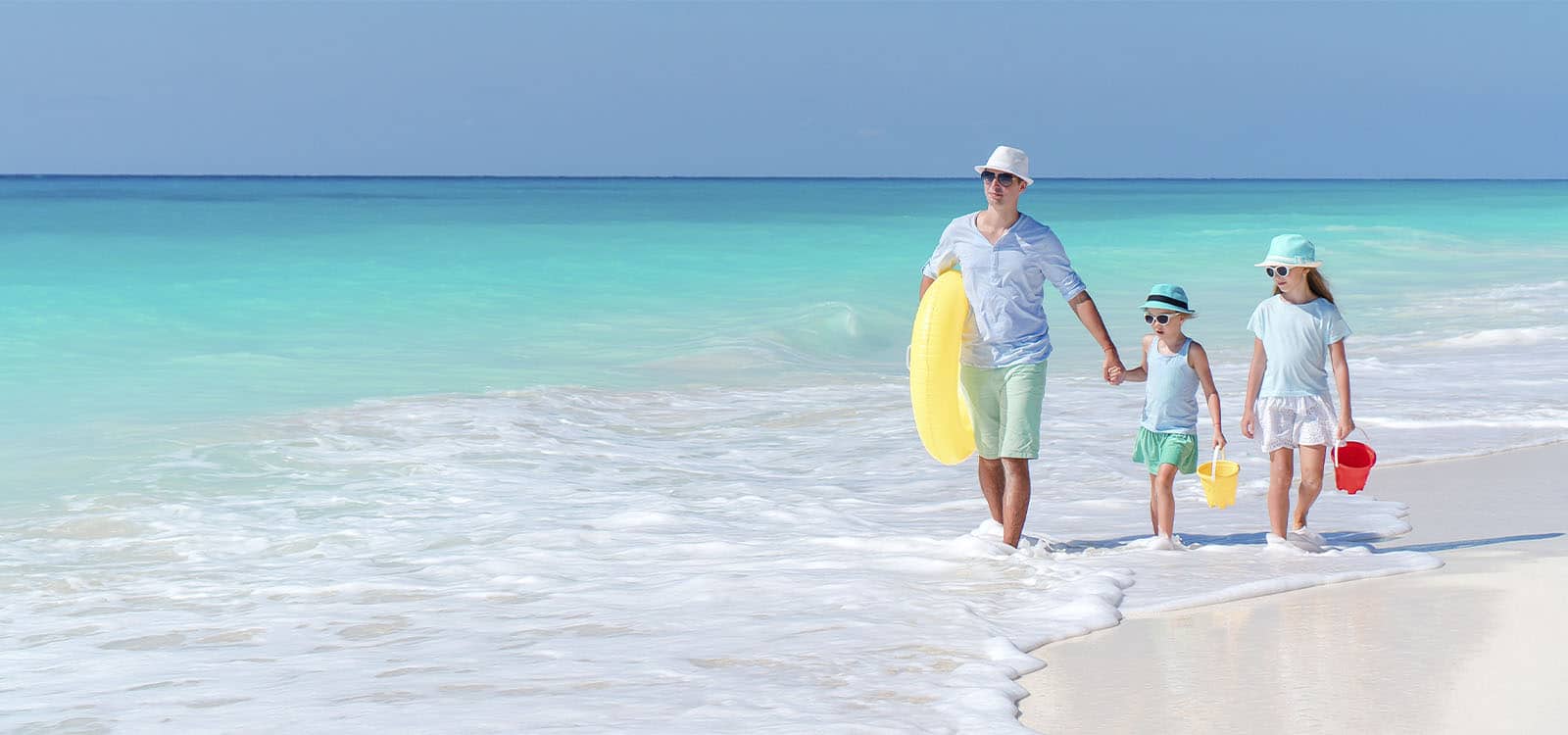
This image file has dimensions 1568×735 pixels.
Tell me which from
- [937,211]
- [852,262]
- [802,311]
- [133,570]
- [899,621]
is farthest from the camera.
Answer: [937,211]

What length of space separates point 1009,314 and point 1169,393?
64 centimetres

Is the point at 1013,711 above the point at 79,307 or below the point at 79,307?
above

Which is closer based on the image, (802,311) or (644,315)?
(802,311)

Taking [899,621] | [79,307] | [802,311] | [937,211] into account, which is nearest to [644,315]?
[802,311]

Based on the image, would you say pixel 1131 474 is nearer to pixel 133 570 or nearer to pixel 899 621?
pixel 899 621

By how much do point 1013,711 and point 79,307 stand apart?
64.0ft

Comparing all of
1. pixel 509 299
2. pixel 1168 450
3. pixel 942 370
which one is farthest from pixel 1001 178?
pixel 509 299

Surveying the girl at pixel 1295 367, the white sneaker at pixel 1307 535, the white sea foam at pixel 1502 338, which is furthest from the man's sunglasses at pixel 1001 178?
the white sea foam at pixel 1502 338

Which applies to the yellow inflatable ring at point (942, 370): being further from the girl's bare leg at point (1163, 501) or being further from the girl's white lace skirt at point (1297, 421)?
the girl's white lace skirt at point (1297, 421)

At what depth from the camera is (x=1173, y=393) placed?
5426 mm

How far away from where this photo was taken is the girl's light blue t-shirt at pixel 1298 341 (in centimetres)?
528

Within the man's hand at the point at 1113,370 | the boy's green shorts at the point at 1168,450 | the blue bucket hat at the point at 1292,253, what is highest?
the blue bucket hat at the point at 1292,253

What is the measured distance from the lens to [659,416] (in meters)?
10.6

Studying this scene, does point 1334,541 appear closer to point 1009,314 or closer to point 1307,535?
point 1307,535
